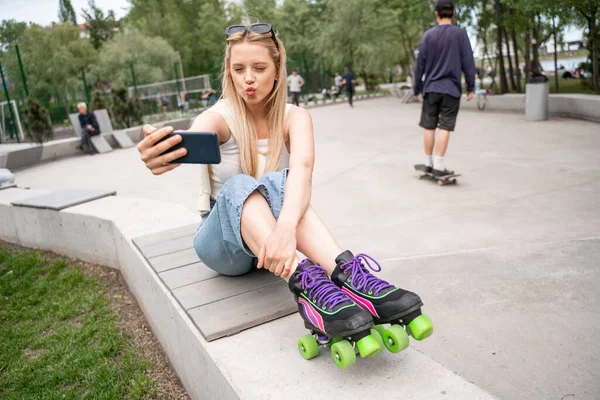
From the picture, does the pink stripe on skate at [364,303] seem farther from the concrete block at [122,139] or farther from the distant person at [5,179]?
the concrete block at [122,139]

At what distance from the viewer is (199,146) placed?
1802 millimetres

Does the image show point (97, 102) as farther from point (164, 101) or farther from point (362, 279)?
point (362, 279)

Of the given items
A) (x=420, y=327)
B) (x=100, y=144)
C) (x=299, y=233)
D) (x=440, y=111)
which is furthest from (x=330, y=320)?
(x=100, y=144)

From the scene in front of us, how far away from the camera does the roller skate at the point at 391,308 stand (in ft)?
5.32

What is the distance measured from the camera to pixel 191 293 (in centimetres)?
230

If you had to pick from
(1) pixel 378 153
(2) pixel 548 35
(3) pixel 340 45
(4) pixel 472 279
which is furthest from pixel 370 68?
(4) pixel 472 279

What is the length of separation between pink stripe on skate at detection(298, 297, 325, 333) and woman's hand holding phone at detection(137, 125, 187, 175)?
710mm

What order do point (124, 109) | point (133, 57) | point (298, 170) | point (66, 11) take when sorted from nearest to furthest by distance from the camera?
point (298, 170)
point (124, 109)
point (133, 57)
point (66, 11)

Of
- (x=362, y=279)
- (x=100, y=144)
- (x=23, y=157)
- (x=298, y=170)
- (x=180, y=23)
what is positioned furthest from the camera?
(x=180, y=23)

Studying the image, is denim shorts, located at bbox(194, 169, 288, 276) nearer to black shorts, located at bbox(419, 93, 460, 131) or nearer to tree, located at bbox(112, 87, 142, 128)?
black shorts, located at bbox(419, 93, 460, 131)

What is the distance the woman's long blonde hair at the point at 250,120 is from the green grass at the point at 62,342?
4.16 ft

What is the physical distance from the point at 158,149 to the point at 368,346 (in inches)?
39.8

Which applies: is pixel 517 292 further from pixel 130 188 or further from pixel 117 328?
pixel 130 188

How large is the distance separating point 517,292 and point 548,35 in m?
13.4
